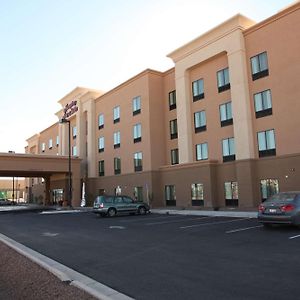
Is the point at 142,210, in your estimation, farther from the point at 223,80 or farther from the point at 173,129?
A: the point at 223,80

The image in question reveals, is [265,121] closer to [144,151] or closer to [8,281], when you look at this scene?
[144,151]

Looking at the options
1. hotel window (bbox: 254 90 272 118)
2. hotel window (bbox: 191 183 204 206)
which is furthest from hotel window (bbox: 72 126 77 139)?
hotel window (bbox: 254 90 272 118)

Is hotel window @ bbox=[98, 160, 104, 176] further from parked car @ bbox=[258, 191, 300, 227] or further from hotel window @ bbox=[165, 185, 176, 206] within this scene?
parked car @ bbox=[258, 191, 300, 227]

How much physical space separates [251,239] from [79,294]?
7862mm

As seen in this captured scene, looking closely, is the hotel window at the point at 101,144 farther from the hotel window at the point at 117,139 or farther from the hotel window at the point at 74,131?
the hotel window at the point at 74,131

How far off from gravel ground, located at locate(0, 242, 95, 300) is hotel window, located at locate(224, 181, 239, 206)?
22.5m

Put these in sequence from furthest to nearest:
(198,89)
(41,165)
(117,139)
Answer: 1. (41,165)
2. (117,139)
3. (198,89)

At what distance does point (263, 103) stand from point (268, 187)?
248 inches

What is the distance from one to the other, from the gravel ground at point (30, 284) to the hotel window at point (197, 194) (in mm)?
23746

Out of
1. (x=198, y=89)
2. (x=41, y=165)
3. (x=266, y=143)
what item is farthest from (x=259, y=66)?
(x=41, y=165)

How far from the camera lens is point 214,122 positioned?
32719 mm

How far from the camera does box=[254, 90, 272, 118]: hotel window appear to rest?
92.0 feet

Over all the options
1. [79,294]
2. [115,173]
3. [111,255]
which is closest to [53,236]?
[111,255]

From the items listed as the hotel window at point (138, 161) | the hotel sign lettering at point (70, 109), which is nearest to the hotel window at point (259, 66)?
the hotel window at point (138, 161)
